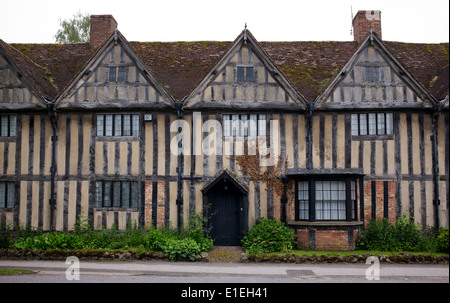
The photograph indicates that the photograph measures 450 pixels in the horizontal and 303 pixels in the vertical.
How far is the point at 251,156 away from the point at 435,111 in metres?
7.47

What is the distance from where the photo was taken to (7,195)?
54.2 feet

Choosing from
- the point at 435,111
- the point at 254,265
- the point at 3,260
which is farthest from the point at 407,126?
the point at 3,260

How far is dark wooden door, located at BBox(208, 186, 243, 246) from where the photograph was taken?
16234 mm

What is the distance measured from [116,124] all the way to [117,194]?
282cm

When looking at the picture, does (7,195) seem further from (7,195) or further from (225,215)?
(225,215)

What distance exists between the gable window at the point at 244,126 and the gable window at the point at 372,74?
4.45 meters

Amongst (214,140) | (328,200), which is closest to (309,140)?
(328,200)

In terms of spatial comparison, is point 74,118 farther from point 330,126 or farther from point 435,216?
point 435,216

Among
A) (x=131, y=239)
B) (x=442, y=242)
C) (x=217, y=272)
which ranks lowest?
(x=217, y=272)

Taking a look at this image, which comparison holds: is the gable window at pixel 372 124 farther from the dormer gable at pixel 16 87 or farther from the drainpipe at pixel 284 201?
the dormer gable at pixel 16 87

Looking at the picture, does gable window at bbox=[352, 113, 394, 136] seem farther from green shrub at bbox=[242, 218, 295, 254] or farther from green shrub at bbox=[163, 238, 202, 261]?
green shrub at bbox=[163, 238, 202, 261]

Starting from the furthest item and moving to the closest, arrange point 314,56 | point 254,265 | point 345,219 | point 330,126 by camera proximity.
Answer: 1. point 314,56
2. point 330,126
3. point 345,219
4. point 254,265

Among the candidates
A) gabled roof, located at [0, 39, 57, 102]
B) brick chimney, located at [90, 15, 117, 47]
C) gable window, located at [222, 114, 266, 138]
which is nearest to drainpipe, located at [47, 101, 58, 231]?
gabled roof, located at [0, 39, 57, 102]

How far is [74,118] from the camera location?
16.7 metres
